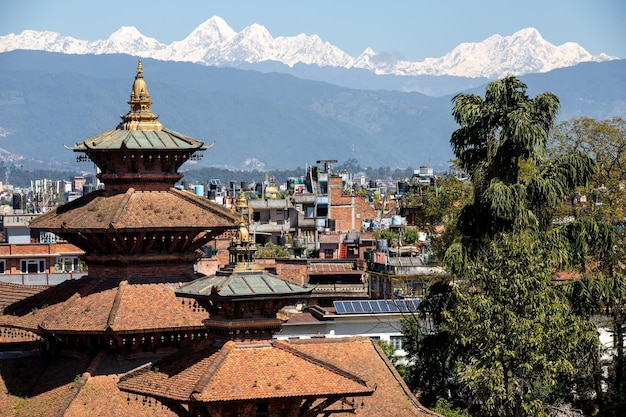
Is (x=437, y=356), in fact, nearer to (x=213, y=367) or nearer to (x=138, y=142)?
(x=138, y=142)

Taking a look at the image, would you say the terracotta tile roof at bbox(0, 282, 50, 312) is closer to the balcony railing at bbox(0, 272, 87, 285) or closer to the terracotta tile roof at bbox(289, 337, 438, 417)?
the terracotta tile roof at bbox(289, 337, 438, 417)

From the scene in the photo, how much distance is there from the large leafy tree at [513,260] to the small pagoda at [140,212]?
9246 mm

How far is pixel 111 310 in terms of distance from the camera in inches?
1470

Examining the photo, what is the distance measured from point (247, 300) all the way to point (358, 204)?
529 ft

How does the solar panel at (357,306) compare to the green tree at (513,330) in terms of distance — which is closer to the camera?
the green tree at (513,330)

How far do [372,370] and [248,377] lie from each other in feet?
32.9

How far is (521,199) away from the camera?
49219mm

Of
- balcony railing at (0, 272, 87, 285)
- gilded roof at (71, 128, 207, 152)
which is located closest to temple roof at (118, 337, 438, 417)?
gilded roof at (71, 128, 207, 152)

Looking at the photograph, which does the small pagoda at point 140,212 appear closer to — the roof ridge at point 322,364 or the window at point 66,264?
the roof ridge at point 322,364

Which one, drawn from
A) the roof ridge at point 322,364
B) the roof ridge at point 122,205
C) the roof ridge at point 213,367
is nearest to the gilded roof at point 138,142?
the roof ridge at point 122,205

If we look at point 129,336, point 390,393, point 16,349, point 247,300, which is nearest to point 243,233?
point 247,300

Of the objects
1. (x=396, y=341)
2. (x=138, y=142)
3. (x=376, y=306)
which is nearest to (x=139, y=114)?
(x=138, y=142)

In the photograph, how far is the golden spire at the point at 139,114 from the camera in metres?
40.9

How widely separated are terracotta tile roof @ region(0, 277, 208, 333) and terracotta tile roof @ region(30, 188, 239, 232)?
1522mm
